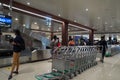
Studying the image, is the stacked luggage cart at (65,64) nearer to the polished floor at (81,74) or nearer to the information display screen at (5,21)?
the polished floor at (81,74)

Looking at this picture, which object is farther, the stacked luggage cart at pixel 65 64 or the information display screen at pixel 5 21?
the information display screen at pixel 5 21

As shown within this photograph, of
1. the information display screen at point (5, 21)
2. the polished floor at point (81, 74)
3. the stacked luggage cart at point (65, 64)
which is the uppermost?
the information display screen at point (5, 21)

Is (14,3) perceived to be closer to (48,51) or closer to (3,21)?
(3,21)

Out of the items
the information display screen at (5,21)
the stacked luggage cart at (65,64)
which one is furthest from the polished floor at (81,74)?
Result: the information display screen at (5,21)

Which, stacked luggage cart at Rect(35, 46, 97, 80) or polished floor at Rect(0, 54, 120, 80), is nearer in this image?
stacked luggage cart at Rect(35, 46, 97, 80)

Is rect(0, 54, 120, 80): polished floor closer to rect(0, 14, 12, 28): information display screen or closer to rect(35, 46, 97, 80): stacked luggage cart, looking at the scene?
rect(35, 46, 97, 80): stacked luggage cart

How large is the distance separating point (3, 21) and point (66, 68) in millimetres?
3494

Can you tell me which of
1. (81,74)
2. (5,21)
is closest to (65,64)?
(81,74)

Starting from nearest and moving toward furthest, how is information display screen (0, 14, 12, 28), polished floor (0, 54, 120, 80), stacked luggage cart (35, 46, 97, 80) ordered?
stacked luggage cart (35, 46, 97, 80)
polished floor (0, 54, 120, 80)
information display screen (0, 14, 12, 28)

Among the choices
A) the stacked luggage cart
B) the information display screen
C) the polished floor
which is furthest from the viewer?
the information display screen

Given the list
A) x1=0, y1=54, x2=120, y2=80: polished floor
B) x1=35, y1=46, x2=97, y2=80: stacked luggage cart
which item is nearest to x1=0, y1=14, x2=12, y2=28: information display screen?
x1=0, y1=54, x2=120, y2=80: polished floor

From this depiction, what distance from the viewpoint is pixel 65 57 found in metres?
4.06

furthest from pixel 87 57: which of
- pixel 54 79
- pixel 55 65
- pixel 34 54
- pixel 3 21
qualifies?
pixel 3 21

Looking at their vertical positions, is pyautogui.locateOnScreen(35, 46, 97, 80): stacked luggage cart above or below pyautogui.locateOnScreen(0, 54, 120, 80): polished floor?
above
